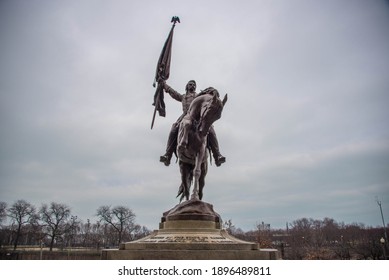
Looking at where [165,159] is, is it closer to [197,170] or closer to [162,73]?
[197,170]

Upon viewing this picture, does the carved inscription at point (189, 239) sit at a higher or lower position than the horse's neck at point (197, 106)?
lower

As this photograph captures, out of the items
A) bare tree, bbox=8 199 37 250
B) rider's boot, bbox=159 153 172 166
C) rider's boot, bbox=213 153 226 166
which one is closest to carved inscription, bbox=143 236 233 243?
rider's boot, bbox=159 153 172 166

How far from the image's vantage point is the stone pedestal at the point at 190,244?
7012 mm

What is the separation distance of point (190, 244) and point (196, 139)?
10.9ft

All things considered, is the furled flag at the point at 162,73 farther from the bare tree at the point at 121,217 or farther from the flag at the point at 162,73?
the bare tree at the point at 121,217

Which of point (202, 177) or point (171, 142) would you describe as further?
point (171, 142)

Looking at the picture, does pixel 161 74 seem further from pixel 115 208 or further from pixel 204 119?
pixel 115 208

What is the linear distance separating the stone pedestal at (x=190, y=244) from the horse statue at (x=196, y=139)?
84 cm

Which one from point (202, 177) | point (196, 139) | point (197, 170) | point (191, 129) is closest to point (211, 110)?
point (191, 129)

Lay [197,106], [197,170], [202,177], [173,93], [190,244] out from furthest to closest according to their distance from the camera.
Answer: [173,93], [202,177], [197,170], [197,106], [190,244]

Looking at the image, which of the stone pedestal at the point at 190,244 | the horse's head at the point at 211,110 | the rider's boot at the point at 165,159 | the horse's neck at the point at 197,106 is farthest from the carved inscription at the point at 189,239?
the horse's neck at the point at 197,106

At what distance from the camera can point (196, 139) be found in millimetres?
9445
